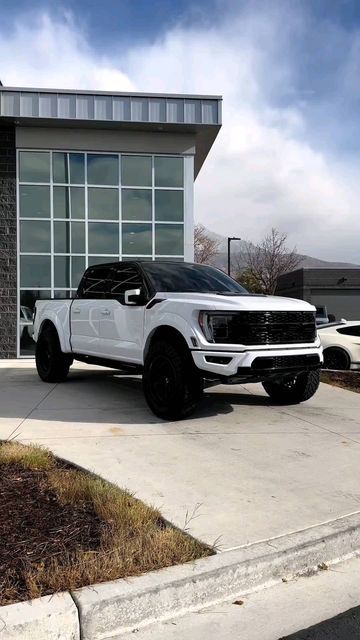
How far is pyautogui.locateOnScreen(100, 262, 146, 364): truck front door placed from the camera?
7.55 meters

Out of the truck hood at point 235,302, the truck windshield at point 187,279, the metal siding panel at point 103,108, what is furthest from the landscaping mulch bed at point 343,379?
the metal siding panel at point 103,108

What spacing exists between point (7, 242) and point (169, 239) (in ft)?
13.7

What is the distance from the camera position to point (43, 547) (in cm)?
339

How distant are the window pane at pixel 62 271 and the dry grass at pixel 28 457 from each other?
998 cm

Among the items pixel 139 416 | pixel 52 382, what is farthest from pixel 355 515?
pixel 52 382

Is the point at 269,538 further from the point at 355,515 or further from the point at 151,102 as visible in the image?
the point at 151,102

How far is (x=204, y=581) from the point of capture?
3.13 meters

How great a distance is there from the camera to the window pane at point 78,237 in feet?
49.9

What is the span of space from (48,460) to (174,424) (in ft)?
6.38

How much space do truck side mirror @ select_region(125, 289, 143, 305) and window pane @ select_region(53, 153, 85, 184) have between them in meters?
8.65

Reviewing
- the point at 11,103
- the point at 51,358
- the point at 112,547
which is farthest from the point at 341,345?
the point at 112,547

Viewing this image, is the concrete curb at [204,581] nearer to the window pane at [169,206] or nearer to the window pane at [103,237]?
the window pane at [103,237]

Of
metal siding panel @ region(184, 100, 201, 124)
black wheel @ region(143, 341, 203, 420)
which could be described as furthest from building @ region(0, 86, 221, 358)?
black wheel @ region(143, 341, 203, 420)

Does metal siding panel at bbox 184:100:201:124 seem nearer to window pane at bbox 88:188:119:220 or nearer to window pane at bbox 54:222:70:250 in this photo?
window pane at bbox 88:188:119:220
